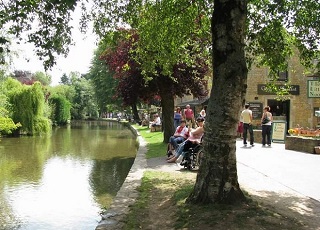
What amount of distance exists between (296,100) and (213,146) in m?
24.1

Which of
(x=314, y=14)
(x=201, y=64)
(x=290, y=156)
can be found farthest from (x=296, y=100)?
(x=314, y=14)

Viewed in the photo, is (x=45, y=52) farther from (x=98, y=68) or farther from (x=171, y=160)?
(x=98, y=68)

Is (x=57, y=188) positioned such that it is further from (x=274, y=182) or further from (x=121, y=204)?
(x=274, y=182)

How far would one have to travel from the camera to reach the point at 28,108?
95.3 ft

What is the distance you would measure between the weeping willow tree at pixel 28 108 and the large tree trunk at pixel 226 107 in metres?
25.6

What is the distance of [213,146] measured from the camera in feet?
19.3

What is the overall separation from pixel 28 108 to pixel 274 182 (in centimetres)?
2458

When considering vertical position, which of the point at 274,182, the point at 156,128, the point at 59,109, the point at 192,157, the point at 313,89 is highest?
the point at 313,89

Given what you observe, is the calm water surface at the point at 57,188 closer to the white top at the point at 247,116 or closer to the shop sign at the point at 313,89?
the white top at the point at 247,116

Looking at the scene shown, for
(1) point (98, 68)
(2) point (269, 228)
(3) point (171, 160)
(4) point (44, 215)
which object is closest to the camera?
(2) point (269, 228)

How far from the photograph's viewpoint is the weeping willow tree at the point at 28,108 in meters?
28.8

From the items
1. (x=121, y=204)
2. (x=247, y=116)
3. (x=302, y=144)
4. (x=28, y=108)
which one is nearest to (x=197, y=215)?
Result: (x=121, y=204)

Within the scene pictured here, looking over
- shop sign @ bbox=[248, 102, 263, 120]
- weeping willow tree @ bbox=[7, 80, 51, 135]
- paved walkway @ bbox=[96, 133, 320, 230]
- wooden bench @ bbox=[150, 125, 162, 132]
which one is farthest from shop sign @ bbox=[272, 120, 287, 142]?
weeping willow tree @ bbox=[7, 80, 51, 135]

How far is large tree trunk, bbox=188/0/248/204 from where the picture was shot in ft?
19.1
